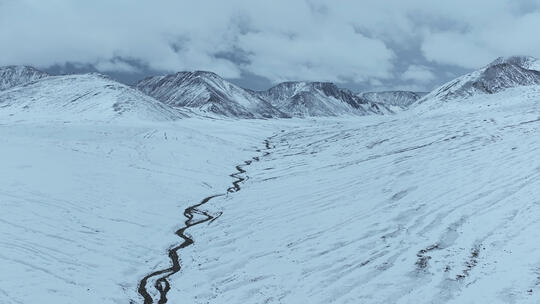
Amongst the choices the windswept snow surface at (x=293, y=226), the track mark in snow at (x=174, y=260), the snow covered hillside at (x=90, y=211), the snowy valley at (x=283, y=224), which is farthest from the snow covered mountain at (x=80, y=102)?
the track mark in snow at (x=174, y=260)

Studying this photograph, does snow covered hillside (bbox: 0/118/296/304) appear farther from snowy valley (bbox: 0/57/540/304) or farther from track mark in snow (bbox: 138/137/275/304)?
track mark in snow (bbox: 138/137/275/304)

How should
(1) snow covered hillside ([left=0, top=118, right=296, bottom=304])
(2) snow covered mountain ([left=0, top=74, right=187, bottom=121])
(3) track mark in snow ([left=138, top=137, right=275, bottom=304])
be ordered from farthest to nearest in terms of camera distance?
1. (2) snow covered mountain ([left=0, top=74, right=187, bottom=121])
2. (3) track mark in snow ([left=138, top=137, right=275, bottom=304])
3. (1) snow covered hillside ([left=0, top=118, right=296, bottom=304])

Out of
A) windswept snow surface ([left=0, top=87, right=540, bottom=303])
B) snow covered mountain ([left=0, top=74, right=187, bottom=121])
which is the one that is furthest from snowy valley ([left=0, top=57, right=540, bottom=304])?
snow covered mountain ([left=0, top=74, right=187, bottom=121])

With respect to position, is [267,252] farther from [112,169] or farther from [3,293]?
[112,169]

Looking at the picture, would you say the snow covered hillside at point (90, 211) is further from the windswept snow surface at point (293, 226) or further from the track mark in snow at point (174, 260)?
the track mark in snow at point (174, 260)

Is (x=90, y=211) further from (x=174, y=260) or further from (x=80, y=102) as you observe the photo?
(x=80, y=102)

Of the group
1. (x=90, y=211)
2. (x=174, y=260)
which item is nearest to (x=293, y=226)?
(x=174, y=260)

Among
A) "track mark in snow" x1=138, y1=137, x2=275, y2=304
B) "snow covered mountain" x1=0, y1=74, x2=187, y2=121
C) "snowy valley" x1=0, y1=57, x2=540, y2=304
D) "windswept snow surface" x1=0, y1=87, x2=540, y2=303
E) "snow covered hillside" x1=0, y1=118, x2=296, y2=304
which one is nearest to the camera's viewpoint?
"windswept snow surface" x1=0, y1=87, x2=540, y2=303

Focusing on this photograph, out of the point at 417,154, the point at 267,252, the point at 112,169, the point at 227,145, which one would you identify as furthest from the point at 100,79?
the point at 267,252
